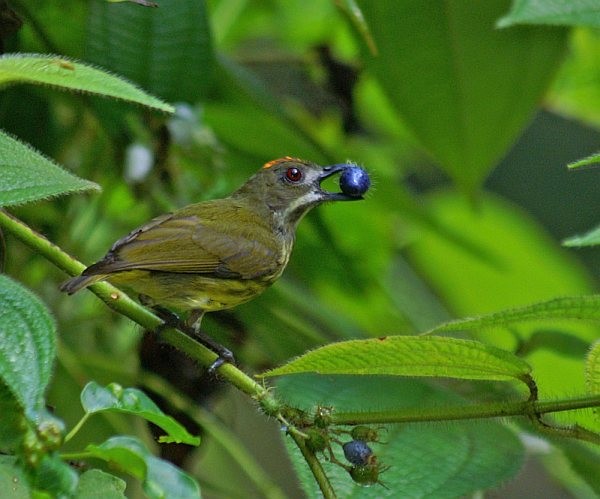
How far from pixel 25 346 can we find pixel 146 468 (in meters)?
0.31

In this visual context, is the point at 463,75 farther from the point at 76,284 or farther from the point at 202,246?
the point at 76,284

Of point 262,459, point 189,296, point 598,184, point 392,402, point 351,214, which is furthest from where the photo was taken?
point 598,184

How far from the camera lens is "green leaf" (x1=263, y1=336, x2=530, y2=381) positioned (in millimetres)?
1615

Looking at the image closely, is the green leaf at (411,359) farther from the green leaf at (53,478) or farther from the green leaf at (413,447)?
the green leaf at (53,478)

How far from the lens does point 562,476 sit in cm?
337

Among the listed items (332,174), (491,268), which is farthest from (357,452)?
(491,268)

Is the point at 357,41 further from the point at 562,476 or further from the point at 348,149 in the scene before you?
the point at 562,476

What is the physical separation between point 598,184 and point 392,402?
23.6 feet

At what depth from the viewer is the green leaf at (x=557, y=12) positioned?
2.02 m

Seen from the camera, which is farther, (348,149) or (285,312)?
(348,149)

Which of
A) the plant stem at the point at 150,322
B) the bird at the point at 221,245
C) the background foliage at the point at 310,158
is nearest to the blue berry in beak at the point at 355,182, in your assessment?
the bird at the point at 221,245

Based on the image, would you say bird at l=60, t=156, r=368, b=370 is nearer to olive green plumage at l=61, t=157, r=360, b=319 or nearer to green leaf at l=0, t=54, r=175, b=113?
olive green plumage at l=61, t=157, r=360, b=319

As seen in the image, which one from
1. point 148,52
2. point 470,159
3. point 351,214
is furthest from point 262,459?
point 148,52

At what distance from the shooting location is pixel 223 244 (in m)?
2.89
